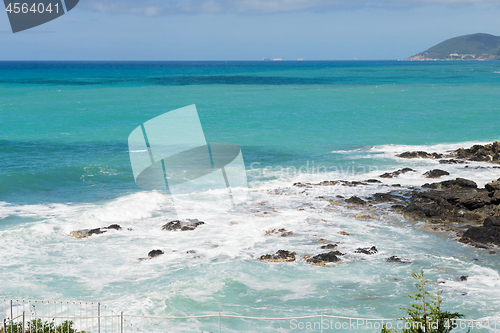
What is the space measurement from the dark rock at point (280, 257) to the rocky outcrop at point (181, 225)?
4.21 m

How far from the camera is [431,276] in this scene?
14992 mm

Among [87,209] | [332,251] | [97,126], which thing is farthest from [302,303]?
[97,126]

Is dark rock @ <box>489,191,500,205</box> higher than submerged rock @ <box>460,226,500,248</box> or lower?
higher

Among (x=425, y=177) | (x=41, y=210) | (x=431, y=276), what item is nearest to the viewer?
(x=431, y=276)

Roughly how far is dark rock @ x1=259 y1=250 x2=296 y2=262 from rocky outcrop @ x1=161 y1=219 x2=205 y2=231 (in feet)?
13.8

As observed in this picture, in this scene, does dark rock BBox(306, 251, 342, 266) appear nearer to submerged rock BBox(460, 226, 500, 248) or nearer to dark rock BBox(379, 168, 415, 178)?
submerged rock BBox(460, 226, 500, 248)

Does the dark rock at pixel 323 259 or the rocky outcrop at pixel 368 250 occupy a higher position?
the dark rock at pixel 323 259

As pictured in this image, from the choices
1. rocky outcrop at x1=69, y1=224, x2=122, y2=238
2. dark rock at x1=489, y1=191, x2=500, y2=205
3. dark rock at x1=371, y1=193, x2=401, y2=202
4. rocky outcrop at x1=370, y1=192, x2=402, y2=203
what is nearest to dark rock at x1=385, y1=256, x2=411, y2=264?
rocky outcrop at x1=370, y1=192, x2=402, y2=203

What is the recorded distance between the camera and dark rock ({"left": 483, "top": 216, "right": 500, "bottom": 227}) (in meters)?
18.1

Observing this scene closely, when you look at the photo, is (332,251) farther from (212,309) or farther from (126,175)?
(126,175)

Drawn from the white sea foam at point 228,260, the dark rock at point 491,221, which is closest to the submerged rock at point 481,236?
the dark rock at point 491,221

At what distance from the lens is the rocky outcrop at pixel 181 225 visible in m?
19.3

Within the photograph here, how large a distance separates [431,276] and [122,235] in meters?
11.5

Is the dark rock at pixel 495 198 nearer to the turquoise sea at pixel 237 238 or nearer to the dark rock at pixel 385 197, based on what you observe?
the turquoise sea at pixel 237 238
